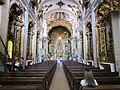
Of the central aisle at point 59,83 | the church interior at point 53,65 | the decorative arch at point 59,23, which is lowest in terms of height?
the central aisle at point 59,83

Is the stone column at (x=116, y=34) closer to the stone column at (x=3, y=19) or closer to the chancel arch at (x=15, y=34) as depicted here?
the stone column at (x=3, y=19)

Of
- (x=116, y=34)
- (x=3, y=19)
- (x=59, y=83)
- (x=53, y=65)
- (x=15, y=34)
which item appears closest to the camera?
(x=3, y=19)

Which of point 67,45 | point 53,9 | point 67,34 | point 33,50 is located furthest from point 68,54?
point 33,50

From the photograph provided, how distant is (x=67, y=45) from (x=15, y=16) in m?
22.4

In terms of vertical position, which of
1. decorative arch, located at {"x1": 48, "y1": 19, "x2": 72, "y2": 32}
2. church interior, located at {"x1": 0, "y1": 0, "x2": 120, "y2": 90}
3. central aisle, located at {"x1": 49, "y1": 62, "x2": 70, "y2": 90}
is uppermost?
decorative arch, located at {"x1": 48, "y1": 19, "x2": 72, "y2": 32}

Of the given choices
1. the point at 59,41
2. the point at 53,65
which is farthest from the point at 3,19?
the point at 59,41

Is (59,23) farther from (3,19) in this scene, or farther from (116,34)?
(3,19)

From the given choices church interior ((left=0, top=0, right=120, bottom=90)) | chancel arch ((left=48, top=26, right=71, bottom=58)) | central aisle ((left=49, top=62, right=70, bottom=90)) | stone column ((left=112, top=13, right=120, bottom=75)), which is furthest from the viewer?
chancel arch ((left=48, top=26, right=71, bottom=58))

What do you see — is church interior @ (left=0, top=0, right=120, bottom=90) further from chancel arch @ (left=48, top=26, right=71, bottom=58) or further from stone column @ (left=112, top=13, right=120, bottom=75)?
chancel arch @ (left=48, top=26, right=71, bottom=58)

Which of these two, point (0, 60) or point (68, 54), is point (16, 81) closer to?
point (0, 60)

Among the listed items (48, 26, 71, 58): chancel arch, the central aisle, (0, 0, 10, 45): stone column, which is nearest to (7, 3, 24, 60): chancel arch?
(0, 0, 10, 45): stone column

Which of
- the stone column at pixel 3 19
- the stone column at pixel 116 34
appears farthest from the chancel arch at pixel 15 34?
the stone column at pixel 116 34

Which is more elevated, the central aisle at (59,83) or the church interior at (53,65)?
the church interior at (53,65)

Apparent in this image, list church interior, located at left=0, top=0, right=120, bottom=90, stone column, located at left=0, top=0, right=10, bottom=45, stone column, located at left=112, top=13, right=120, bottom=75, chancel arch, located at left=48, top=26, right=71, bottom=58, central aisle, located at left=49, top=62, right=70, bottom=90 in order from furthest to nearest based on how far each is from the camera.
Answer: chancel arch, located at left=48, top=26, right=71, bottom=58 → stone column, located at left=112, top=13, right=120, bottom=75 → stone column, located at left=0, top=0, right=10, bottom=45 → central aisle, located at left=49, top=62, right=70, bottom=90 → church interior, located at left=0, top=0, right=120, bottom=90
